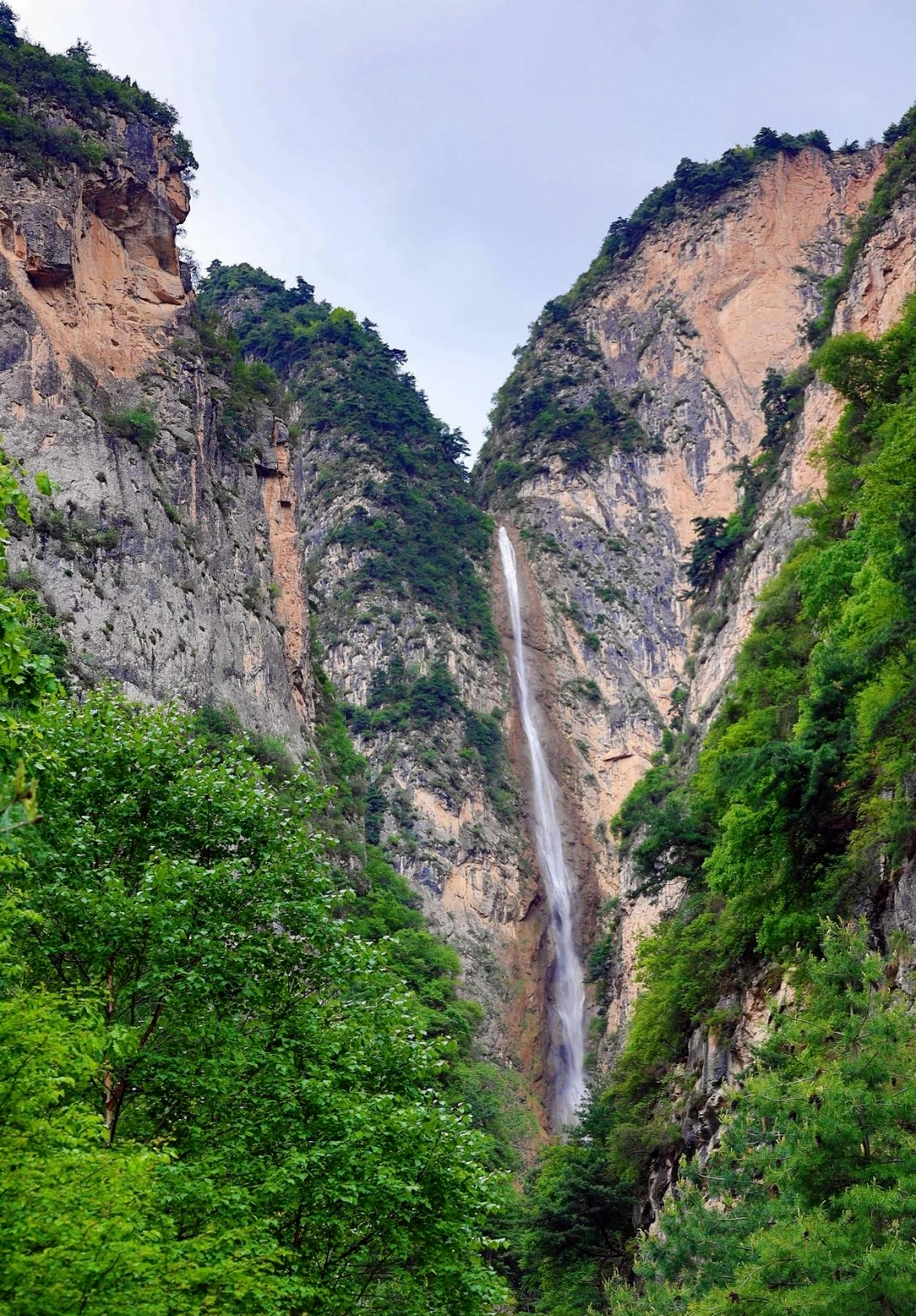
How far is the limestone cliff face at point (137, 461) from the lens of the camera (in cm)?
3647

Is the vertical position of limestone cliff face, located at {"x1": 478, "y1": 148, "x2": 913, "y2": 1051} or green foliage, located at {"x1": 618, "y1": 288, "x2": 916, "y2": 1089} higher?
limestone cliff face, located at {"x1": 478, "y1": 148, "x2": 913, "y2": 1051}

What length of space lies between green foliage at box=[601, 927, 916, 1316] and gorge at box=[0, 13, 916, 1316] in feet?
0.16

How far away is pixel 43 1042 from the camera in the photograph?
9125mm

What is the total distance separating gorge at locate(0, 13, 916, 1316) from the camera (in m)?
10.8

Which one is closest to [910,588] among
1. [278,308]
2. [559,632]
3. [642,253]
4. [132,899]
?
[132,899]

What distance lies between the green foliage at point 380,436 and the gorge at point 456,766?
38cm

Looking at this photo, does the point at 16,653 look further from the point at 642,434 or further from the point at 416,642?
the point at 642,434

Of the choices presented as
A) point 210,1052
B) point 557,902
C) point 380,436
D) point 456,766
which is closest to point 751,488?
point 456,766

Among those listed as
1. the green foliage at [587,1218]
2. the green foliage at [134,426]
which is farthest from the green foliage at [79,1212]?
the green foliage at [134,426]

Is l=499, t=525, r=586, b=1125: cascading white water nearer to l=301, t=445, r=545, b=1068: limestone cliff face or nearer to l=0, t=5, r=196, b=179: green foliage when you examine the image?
l=301, t=445, r=545, b=1068: limestone cliff face

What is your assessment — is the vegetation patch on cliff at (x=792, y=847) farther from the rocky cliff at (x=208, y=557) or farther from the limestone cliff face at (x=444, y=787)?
the limestone cliff face at (x=444, y=787)

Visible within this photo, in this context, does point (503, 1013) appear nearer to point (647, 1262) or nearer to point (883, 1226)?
point (647, 1262)

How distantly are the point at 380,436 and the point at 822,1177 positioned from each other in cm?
7344

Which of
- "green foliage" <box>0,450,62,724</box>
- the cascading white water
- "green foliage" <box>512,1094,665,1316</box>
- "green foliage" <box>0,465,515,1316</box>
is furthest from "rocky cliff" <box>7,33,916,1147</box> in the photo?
"green foliage" <box>0,450,62,724</box>
